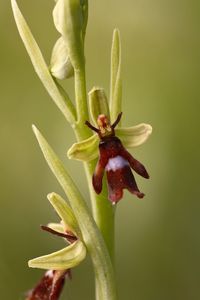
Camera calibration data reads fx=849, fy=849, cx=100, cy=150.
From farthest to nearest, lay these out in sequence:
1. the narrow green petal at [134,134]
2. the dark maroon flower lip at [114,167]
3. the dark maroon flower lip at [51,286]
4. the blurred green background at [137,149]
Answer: the blurred green background at [137,149] → the dark maroon flower lip at [51,286] → the narrow green petal at [134,134] → the dark maroon flower lip at [114,167]

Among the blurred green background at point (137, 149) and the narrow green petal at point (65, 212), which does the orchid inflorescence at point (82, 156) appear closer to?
the narrow green petal at point (65, 212)

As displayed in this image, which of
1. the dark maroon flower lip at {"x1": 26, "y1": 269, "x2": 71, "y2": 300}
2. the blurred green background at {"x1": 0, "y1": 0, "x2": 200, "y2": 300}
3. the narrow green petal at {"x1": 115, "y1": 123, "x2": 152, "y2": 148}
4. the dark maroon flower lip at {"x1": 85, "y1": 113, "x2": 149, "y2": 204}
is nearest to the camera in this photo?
the dark maroon flower lip at {"x1": 85, "y1": 113, "x2": 149, "y2": 204}

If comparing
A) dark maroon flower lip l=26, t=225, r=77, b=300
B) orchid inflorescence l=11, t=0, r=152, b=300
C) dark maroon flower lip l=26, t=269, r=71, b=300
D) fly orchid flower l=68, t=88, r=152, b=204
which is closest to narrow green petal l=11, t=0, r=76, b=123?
orchid inflorescence l=11, t=0, r=152, b=300

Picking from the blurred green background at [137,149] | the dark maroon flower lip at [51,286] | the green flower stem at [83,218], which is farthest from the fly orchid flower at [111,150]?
the blurred green background at [137,149]

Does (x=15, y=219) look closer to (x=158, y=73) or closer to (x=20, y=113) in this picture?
(x=20, y=113)

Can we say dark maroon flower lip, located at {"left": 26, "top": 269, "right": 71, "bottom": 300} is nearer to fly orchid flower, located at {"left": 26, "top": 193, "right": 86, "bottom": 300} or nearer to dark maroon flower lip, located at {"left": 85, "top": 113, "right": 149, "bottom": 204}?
fly orchid flower, located at {"left": 26, "top": 193, "right": 86, "bottom": 300}

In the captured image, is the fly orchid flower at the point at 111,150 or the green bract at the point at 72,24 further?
the green bract at the point at 72,24

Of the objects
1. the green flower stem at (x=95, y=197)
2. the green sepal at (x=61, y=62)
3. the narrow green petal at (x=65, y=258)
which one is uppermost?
the green sepal at (x=61, y=62)
